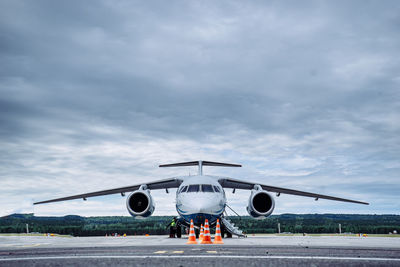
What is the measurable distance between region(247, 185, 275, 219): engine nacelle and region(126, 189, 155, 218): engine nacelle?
4.97 metres

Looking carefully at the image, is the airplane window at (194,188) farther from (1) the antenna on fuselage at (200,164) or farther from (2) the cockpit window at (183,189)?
(1) the antenna on fuselage at (200,164)

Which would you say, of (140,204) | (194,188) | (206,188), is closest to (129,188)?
(140,204)

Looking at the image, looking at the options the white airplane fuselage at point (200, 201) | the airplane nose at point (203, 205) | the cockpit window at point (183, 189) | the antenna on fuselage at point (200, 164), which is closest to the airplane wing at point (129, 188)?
the antenna on fuselage at point (200, 164)

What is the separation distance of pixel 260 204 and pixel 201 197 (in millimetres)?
4235

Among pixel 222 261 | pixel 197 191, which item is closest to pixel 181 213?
pixel 197 191

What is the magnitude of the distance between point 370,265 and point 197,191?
13.8 meters

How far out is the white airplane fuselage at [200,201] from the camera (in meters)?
18.6

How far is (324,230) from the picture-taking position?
3501 inches

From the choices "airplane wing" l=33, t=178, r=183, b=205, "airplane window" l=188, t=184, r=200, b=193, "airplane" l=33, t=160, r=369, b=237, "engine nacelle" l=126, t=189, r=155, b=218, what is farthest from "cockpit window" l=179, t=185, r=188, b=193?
"airplane wing" l=33, t=178, r=183, b=205

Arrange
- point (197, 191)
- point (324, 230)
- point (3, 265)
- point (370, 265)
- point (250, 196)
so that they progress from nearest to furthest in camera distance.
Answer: point (370, 265), point (3, 265), point (197, 191), point (250, 196), point (324, 230)

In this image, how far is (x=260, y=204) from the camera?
21.7m

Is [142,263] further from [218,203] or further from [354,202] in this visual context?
[354,202]

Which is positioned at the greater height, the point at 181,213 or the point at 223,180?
the point at 223,180

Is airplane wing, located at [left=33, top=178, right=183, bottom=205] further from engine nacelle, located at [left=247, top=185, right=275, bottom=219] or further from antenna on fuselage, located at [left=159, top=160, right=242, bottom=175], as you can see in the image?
engine nacelle, located at [left=247, top=185, right=275, bottom=219]
